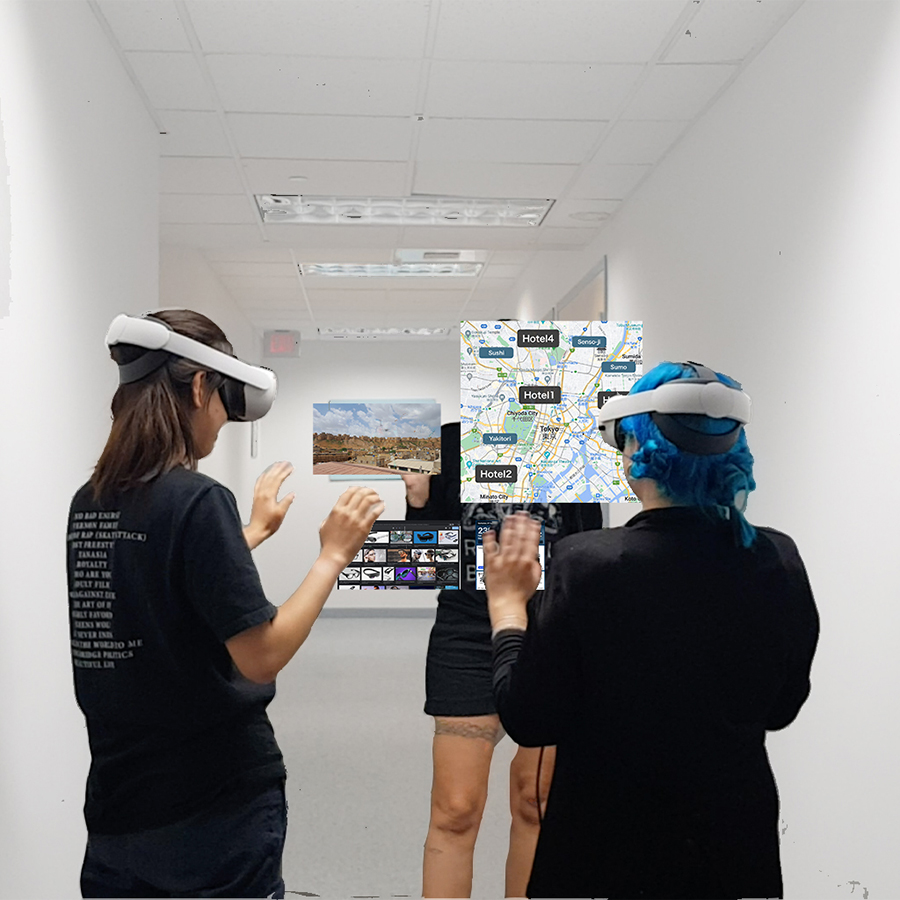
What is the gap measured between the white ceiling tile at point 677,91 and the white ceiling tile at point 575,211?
1.15 m

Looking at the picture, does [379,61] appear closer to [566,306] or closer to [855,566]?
[855,566]

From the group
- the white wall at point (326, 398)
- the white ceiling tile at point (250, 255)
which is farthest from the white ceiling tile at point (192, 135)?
the white wall at point (326, 398)

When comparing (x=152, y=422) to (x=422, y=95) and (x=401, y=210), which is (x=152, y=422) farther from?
(x=401, y=210)

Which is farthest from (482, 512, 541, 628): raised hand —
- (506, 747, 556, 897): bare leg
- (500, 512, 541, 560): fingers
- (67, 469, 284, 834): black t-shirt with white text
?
(506, 747, 556, 897): bare leg

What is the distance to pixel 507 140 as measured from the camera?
4.14 metres

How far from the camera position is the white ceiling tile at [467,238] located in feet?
18.3

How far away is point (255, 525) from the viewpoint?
1.85 metres

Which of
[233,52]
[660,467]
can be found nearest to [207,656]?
[660,467]

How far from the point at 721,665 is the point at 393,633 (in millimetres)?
7786

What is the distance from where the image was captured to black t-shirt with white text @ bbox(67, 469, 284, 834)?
1321 mm

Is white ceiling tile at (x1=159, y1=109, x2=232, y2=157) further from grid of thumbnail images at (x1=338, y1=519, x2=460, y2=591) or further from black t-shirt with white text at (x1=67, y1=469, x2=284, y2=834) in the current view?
black t-shirt with white text at (x1=67, y1=469, x2=284, y2=834)

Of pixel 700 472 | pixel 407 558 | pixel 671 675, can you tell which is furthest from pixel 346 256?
pixel 671 675

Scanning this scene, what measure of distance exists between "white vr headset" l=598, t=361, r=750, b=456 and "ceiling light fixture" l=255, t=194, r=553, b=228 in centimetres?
381

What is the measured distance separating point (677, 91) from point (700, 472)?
2.65 meters
